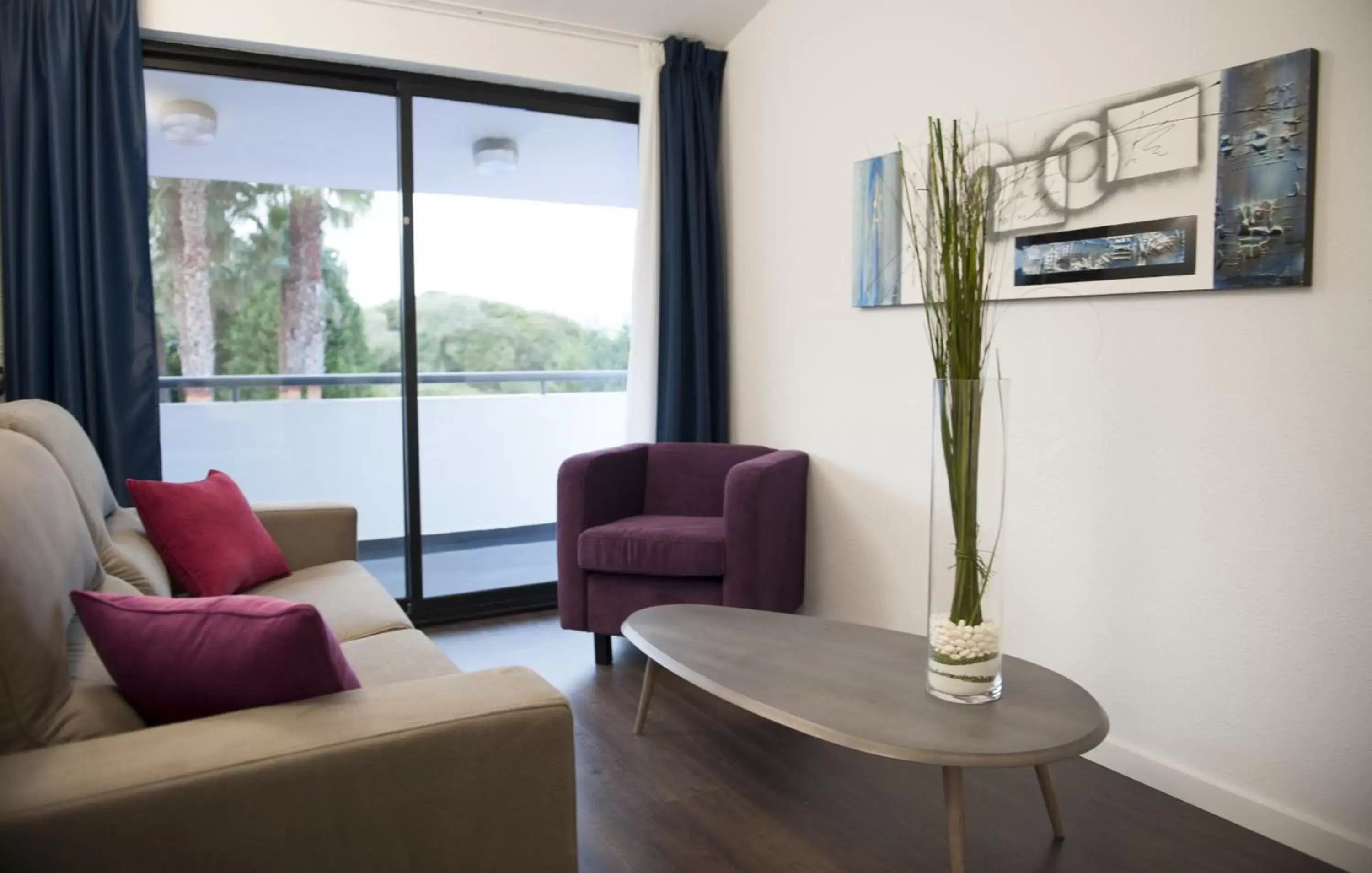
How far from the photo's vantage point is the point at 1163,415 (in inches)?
97.0

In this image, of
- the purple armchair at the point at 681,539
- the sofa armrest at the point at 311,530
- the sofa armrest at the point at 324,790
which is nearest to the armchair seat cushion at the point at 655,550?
the purple armchair at the point at 681,539

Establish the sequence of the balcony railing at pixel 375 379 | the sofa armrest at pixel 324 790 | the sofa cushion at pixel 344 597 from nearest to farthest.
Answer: the sofa armrest at pixel 324 790 < the sofa cushion at pixel 344 597 < the balcony railing at pixel 375 379

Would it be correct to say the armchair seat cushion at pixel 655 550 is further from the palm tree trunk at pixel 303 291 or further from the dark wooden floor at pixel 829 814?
the palm tree trunk at pixel 303 291

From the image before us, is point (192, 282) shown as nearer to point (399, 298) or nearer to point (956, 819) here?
point (399, 298)

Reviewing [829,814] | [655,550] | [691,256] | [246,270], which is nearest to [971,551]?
[829,814]

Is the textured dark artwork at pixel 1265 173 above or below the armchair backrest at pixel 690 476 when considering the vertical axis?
above

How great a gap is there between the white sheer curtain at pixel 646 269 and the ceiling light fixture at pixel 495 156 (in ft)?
1.79

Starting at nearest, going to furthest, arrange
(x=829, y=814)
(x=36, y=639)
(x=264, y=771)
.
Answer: (x=264, y=771) → (x=36, y=639) → (x=829, y=814)

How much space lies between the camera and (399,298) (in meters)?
3.99

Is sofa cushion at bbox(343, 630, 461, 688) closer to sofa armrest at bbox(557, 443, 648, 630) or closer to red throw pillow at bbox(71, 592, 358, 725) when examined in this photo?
red throw pillow at bbox(71, 592, 358, 725)

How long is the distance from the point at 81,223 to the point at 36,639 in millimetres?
2270

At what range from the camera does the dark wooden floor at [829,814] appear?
2.13 m

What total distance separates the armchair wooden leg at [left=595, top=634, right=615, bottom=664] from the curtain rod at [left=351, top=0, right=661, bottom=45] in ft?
7.91

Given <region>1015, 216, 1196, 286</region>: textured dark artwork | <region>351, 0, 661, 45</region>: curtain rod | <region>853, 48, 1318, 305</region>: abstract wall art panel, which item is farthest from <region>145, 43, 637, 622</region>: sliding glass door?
<region>1015, 216, 1196, 286</region>: textured dark artwork
